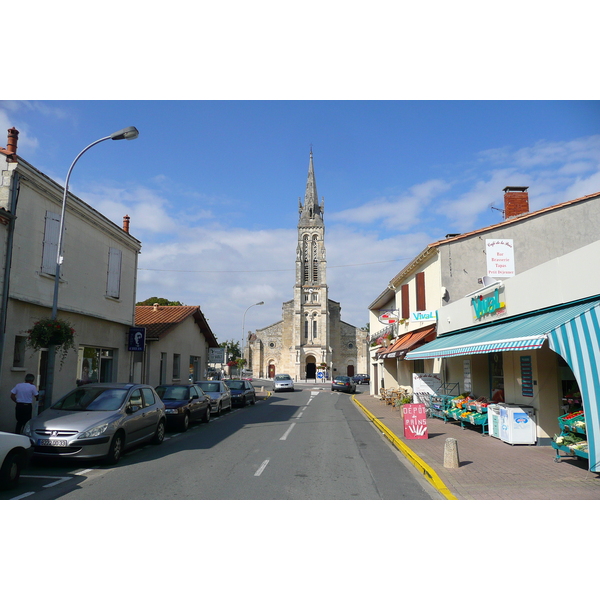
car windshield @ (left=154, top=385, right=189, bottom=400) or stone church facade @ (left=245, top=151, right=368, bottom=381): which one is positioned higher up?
stone church facade @ (left=245, top=151, right=368, bottom=381)

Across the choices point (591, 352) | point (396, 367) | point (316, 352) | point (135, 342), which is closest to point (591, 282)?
point (591, 352)

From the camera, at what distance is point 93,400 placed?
1007 cm

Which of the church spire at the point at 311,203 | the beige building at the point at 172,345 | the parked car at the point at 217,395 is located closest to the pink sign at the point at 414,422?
the parked car at the point at 217,395

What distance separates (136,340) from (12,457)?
38.8ft

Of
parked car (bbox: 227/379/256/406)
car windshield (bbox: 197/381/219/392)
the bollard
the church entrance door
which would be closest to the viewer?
the bollard

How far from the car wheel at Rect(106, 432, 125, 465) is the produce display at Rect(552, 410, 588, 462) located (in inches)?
327

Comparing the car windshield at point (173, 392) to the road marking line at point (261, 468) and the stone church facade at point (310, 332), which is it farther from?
the stone church facade at point (310, 332)

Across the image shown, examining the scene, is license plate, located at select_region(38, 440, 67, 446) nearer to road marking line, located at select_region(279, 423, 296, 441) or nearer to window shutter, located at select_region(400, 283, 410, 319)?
road marking line, located at select_region(279, 423, 296, 441)

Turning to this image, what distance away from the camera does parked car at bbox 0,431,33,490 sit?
6961 millimetres

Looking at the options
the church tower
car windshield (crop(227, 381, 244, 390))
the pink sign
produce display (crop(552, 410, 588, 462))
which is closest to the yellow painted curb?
the pink sign

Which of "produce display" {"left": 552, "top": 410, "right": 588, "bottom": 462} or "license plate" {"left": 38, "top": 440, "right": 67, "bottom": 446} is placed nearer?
"produce display" {"left": 552, "top": 410, "right": 588, "bottom": 462}

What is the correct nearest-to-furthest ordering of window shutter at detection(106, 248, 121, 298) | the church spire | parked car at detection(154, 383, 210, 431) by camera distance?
parked car at detection(154, 383, 210, 431)
window shutter at detection(106, 248, 121, 298)
the church spire

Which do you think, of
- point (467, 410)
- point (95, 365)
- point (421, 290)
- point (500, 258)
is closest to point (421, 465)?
point (467, 410)

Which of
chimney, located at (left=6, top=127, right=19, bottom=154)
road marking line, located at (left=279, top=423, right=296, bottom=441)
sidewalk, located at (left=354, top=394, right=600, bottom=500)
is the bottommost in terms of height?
road marking line, located at (left=279, top=423, right=296, bottom=441)
